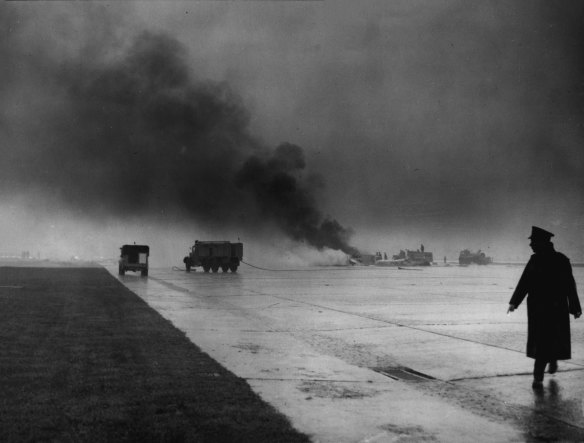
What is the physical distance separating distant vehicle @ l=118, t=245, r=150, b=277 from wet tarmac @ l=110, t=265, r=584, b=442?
78.8 feet

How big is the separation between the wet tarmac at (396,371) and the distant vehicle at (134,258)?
24.0m

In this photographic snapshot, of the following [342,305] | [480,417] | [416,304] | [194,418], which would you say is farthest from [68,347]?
[416,304]

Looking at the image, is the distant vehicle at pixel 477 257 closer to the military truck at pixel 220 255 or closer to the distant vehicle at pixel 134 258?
the military truck at pixel 220 255

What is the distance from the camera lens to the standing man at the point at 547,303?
22.2 ft

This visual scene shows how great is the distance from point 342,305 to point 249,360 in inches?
360

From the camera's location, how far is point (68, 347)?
8633 millimetres

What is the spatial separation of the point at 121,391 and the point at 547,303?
5.23 m

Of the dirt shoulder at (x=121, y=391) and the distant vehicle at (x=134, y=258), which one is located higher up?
the distant vehicle at (x=134, y=258)

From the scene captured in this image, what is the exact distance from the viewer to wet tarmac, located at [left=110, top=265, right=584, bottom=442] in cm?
496

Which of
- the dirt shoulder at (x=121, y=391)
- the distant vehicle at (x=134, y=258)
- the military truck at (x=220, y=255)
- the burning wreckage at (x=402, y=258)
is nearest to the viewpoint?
the dirt shoulder at (x=121, y=391)

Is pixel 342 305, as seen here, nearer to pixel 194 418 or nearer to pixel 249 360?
pixel 249 360

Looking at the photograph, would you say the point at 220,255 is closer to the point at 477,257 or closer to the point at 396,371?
the point at 396,371

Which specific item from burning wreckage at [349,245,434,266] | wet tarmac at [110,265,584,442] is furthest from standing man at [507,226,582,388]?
burning wreckage at [349,245,434,266]

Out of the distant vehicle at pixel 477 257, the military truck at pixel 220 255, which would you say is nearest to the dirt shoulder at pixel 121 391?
the military truck at pixel 220 255
